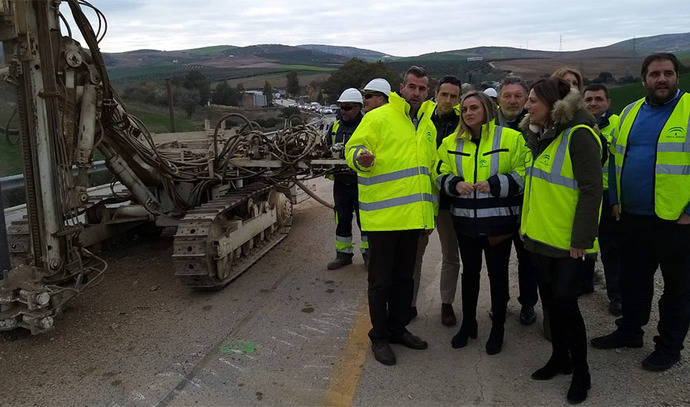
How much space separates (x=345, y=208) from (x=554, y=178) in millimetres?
3503

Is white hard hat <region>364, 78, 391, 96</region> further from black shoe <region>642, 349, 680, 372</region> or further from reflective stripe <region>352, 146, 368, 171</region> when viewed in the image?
black shoe <region>642, 349, 680, 372</region>

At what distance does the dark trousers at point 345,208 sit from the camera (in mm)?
6652

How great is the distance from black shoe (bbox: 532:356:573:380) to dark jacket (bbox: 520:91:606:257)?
0.81 meters

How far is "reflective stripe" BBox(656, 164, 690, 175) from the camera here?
3688 mm

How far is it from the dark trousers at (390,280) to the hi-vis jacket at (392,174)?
0.44 feet

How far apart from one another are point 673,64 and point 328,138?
4119mm

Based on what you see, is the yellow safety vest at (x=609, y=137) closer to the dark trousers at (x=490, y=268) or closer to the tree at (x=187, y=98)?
the dark trousers at (x=490, y=268)

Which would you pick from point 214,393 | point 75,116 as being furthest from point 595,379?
point 75,116

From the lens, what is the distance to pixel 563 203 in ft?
11.5

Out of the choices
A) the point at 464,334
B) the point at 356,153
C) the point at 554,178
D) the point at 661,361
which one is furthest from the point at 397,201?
the point at 661,361

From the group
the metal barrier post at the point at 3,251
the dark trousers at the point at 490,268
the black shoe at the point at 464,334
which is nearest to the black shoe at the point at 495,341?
the dark trousers at the point at 490,268

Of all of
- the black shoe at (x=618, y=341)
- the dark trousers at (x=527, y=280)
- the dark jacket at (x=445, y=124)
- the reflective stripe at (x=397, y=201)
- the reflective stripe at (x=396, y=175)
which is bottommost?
the black shoe at (x=618, y=341)

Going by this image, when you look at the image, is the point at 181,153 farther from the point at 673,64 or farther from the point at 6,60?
the point at 673,64

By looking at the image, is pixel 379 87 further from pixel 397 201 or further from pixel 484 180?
pixel 484 180
